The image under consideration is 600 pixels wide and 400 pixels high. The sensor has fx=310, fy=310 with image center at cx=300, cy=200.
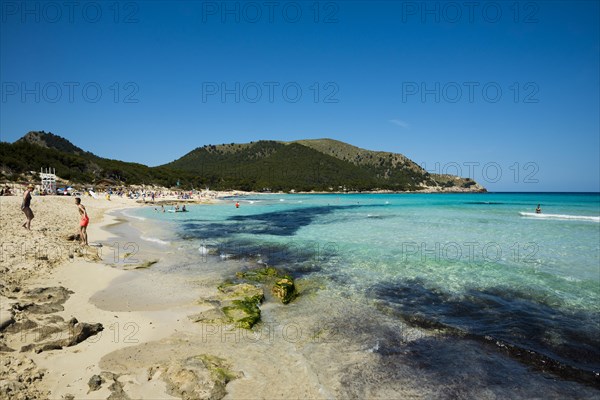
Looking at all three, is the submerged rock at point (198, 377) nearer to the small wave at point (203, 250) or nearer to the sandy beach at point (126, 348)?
the sandy beach at point (126, 348)

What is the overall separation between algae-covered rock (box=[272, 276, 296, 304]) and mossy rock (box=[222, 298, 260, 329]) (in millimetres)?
858

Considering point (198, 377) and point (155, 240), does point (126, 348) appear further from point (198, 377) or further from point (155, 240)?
point (155, 240)

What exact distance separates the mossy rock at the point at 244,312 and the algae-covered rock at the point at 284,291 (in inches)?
33.8

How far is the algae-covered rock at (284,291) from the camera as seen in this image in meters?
9.66

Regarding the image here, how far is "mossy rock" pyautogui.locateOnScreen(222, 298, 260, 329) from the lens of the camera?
775cm

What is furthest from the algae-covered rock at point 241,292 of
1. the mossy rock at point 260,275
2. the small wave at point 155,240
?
the small wave at point 155,240

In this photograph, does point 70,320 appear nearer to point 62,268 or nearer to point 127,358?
point 127,358

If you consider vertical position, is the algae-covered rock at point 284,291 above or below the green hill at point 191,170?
Result: below

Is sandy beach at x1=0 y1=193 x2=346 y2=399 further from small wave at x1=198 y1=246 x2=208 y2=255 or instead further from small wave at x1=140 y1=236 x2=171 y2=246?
small wave at x1=140 y1=236 x2=171 y2=246

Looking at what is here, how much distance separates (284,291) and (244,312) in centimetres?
184

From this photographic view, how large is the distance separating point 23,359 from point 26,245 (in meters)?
9.17

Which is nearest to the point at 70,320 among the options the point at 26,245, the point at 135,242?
the point at 26,245

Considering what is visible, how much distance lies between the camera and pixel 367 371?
599cm

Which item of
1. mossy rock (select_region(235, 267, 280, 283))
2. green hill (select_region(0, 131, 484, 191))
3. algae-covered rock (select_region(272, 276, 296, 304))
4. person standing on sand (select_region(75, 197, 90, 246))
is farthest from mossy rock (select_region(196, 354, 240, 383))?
green hill (select_region(0, 131, 484, 191))
